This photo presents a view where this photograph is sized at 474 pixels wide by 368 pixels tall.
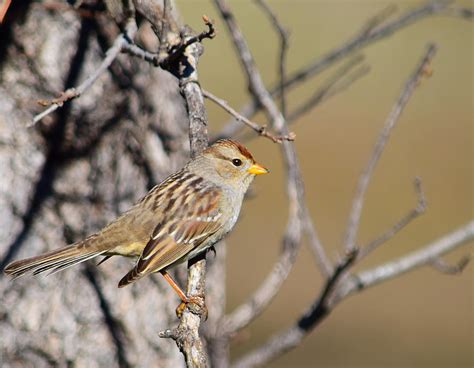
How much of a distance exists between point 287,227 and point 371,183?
13.3m

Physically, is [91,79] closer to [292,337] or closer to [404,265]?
[292,337]

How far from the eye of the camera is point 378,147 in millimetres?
4840

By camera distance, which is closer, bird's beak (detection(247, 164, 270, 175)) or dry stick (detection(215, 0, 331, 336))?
dry stick (detection(215, 0, 331, 336))

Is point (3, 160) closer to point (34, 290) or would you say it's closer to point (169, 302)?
point (34, 290)

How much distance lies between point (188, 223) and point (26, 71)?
4.36 ft

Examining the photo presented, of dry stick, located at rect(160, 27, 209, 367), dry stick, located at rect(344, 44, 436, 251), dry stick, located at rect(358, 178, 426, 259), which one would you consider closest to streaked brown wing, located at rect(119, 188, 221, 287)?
dry stick, located at rect(160, 27, 209, 367)

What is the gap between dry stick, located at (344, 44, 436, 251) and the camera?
4.75 m

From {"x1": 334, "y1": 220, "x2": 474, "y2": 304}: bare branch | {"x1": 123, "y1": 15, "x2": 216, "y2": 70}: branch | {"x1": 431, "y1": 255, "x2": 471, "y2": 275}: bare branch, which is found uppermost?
{"x1": 123, "y1": 15, "x2": 216, "y2": 70}: branch

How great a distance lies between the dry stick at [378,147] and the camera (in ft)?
15.6

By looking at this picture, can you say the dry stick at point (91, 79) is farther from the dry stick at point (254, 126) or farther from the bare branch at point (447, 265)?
the bare branch at point (447, 265)

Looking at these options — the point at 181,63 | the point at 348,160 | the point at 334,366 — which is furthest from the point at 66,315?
the point at 348,160

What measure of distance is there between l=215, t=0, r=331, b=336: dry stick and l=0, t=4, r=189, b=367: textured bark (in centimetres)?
82

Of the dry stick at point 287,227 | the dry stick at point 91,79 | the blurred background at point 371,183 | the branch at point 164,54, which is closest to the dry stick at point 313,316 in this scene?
the dry stick at point 287,227

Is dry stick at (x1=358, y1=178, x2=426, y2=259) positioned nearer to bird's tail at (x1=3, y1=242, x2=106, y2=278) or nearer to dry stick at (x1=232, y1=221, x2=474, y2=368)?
dry stick at (x1=232, y1=221, x2=474, y2=368)
